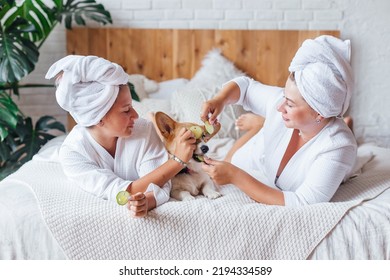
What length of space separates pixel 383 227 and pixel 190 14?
2160 mm

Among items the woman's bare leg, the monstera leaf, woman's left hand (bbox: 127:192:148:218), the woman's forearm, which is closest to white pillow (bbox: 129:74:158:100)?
the monstera leaf

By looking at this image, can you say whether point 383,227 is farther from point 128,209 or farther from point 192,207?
point 128,209

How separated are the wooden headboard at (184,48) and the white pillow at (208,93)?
0.31 ft

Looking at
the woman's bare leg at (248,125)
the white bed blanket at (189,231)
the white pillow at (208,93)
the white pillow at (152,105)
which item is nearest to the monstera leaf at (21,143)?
the white pillow at (152,105)

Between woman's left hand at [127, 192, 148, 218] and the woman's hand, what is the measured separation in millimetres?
192

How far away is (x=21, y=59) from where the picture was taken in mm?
2662

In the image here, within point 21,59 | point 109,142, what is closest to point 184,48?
point 21,59

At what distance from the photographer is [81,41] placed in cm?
338

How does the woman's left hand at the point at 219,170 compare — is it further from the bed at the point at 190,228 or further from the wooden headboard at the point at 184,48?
the wooden headboard at the point at 184,48

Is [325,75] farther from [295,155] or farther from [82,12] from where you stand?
[82,12]

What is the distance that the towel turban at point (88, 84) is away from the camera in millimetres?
1670

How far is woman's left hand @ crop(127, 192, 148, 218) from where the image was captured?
1549 millimetres

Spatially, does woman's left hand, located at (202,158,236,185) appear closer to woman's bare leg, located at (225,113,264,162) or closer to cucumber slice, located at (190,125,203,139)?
cucumber slice, located at (190,125,203,139)

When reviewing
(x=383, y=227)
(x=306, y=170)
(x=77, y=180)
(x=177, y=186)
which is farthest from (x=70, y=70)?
(x=383, y=227)
